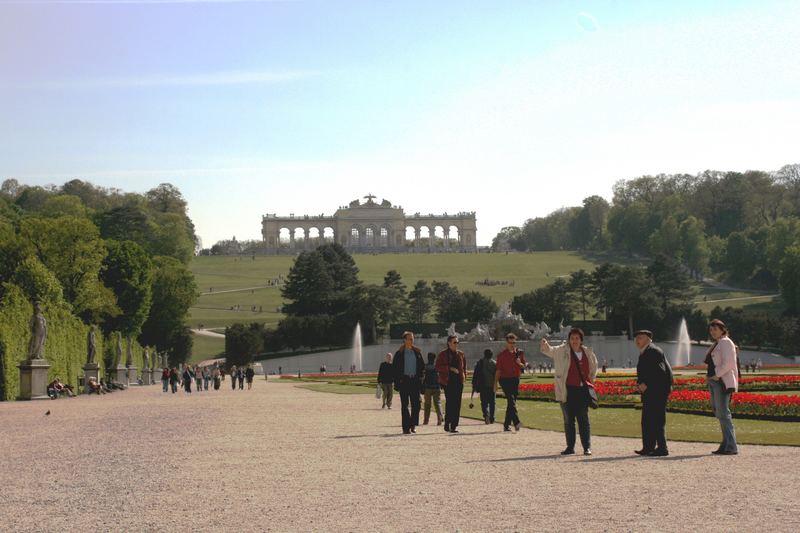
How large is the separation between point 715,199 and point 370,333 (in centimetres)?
6386

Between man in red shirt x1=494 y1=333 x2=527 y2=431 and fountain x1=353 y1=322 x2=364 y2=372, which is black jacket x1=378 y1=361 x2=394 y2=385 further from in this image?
fountain x1=353 y1=322 x2=364 y2=372

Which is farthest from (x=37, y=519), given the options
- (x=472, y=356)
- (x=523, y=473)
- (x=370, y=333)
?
(x=370, y=333)

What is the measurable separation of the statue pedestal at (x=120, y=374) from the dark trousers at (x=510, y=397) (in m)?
36.3

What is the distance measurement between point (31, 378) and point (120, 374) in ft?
60.3

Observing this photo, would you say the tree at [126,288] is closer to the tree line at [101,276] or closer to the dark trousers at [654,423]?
the tree line at [101,276]

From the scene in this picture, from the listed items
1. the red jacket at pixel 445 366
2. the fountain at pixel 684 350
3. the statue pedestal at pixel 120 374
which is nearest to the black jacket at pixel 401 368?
the red jacket at pixel 445 366

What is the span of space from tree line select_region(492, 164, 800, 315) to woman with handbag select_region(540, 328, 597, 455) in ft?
229

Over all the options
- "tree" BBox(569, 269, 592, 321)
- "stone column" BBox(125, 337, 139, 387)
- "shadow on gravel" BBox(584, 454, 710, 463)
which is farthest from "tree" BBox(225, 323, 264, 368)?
"shadow on gravel" BBox(584, 454, 710, 463)

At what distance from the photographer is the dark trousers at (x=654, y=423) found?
12797 millimetres

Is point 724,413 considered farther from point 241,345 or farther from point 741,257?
point 741,257

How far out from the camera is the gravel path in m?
8.59

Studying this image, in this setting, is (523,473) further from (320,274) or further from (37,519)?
(320,274)

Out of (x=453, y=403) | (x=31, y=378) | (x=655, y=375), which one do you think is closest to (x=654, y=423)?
(x=655, y=375)

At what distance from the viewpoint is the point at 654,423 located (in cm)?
1292
